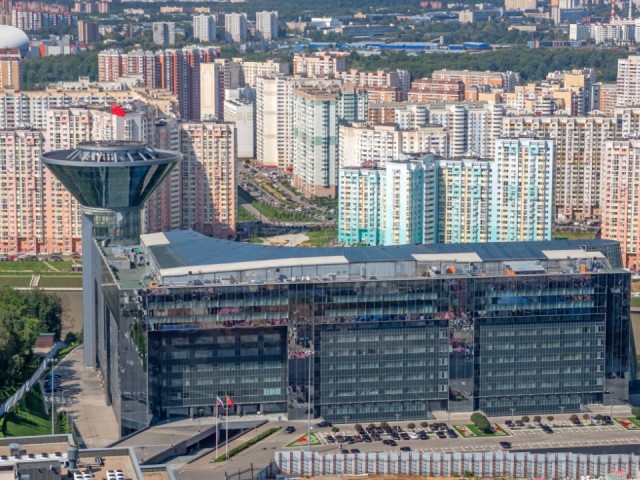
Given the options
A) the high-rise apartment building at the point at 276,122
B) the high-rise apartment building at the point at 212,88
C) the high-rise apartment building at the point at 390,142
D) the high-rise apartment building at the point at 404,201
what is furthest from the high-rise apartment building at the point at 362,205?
the high-rise apartment building at the point at 212,88

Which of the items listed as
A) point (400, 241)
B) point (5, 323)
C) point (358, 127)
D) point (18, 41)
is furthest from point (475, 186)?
point (18, 41)

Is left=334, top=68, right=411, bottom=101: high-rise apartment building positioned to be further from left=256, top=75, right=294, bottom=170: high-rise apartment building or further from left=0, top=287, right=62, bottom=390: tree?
left=0, top=287, right=62, bottom=390: tree

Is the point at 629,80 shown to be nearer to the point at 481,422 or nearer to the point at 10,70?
the point at 10,70

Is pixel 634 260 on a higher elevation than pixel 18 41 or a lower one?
lower

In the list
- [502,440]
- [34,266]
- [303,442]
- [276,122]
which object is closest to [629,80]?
[276,122]

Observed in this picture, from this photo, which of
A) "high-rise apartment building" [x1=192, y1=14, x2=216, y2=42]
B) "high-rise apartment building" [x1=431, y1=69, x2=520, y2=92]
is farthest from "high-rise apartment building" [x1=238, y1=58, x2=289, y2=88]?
"high-rise apartment building" [x1=192, y1=14, x2=216, y2=42]

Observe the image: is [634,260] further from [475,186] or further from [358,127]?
[358,127]
